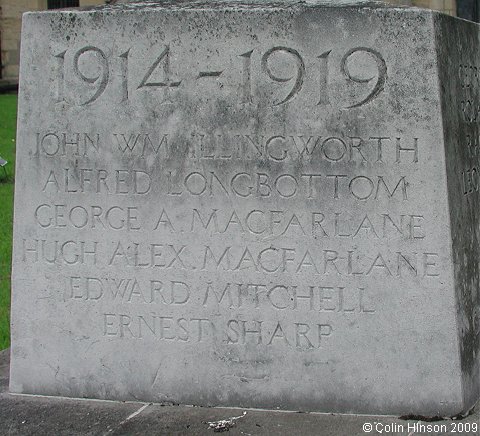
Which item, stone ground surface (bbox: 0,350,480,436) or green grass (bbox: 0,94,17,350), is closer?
stone ground surface (bbox: 0,350,480,436)

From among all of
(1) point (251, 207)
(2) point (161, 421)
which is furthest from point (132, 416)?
(1) point (251, 207)

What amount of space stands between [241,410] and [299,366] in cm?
30

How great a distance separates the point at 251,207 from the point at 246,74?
513 millimetres

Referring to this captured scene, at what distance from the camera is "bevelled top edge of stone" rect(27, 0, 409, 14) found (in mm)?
3559

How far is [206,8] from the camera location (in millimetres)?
3656

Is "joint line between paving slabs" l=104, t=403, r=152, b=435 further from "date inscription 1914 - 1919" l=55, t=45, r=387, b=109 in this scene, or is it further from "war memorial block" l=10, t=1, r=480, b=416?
"date inscription 1914 - 1919" l=55, t=45, r=387, b=109

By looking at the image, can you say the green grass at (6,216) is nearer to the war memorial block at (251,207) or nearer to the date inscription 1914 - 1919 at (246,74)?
the war memorial block at (251,207)

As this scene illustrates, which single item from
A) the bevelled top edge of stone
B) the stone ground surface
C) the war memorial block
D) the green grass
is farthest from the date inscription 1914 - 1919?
the green grass

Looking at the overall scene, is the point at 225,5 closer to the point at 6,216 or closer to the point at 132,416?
the point at 132,416

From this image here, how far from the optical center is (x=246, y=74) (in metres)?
3.62

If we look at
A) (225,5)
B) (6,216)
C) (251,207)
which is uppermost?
(225,5)

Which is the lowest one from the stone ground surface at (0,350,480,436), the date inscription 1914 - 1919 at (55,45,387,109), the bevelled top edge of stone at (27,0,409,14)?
the stone ground surface at (0,350,480,436)

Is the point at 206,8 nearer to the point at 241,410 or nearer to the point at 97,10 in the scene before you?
the point at 97,10

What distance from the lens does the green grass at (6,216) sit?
233 inches
